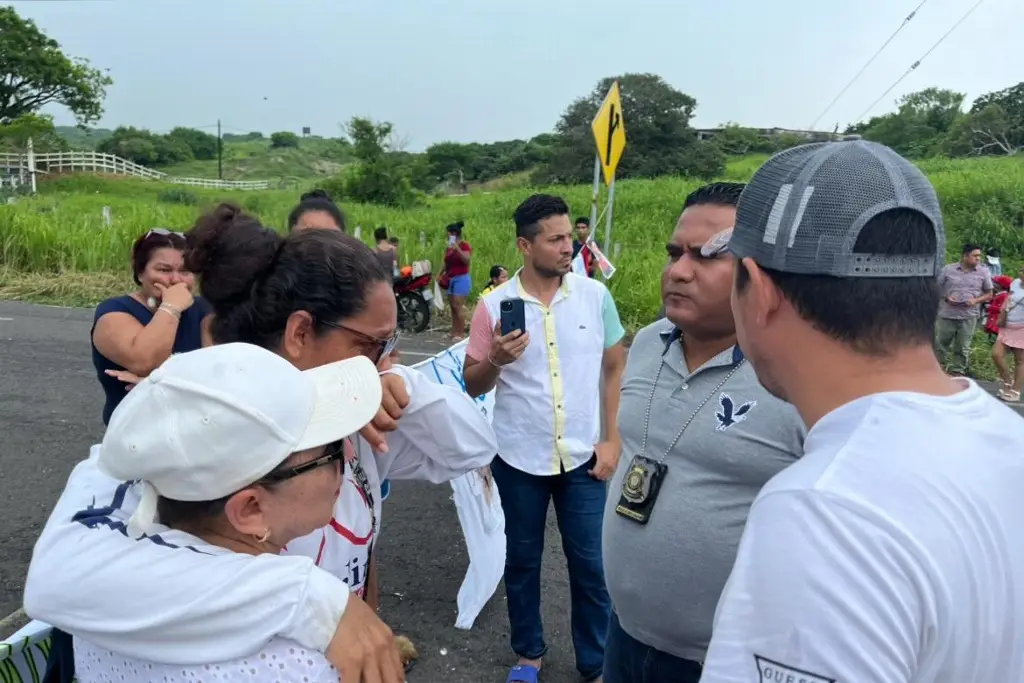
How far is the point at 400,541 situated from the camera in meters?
4.26

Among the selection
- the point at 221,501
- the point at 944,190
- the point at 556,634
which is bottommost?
the point at 556,634

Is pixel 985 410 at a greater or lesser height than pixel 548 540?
greater

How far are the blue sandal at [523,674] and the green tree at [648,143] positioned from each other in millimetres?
41501

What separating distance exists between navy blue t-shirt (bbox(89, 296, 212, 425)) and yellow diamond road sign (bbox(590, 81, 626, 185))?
5.41 metres

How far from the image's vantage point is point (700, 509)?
6.28 feet

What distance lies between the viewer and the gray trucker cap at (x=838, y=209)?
990 mm

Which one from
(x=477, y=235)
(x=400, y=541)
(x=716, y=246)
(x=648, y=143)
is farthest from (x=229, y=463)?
(x=648, y=143)

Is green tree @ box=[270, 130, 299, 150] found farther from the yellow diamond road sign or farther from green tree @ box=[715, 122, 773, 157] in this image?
the yellow diamond road sign

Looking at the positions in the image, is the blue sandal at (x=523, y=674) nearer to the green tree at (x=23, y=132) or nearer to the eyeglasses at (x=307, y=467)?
the eyeglasses at (x=307, y=467)

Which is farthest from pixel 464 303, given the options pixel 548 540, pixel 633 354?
pixel 633 354

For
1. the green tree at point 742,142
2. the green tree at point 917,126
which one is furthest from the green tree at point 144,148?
the green tree at point 917,126

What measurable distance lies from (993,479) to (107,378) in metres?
2.73

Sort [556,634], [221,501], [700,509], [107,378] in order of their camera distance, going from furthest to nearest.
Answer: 1. [556,634]
2. [107,378]
3. [700,509]
4. [221,501]

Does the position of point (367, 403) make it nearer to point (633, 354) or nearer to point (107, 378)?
point (633, 354)
